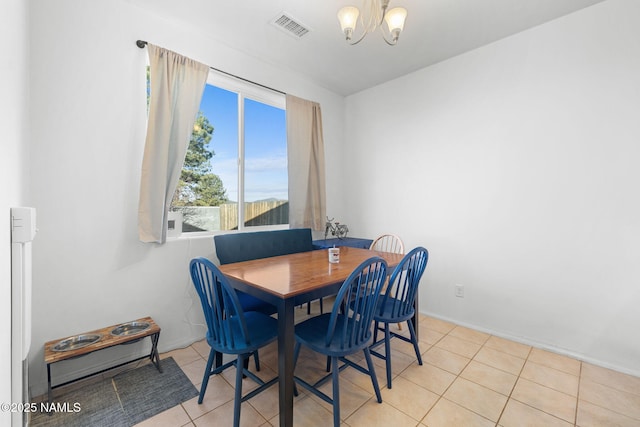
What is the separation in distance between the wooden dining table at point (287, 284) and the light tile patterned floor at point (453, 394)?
1.27 feet

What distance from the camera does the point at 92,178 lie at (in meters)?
1.99

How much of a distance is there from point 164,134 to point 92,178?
0.60m

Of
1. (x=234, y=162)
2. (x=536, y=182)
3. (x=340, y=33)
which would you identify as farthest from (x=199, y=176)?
(x=536, y=182)

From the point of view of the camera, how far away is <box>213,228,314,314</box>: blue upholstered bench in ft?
7.82

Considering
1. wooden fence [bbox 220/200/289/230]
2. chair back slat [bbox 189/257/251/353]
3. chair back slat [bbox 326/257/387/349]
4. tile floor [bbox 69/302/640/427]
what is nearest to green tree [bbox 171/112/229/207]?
wooden fence [bbox 220/200/289/230]

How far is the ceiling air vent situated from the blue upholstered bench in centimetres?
193

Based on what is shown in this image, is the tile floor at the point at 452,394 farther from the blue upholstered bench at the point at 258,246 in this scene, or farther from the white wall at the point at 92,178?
the white wall at the point at 92,178

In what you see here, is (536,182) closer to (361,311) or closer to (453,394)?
(453,394)

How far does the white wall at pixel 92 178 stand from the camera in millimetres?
1821

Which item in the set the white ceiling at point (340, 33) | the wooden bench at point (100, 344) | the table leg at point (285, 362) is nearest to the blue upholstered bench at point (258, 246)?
the wooden bench at point (100, 344)

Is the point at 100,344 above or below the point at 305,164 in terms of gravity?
below

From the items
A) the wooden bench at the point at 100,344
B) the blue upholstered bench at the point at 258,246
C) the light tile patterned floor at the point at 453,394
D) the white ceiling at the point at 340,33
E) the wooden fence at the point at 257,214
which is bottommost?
the light tile patterned floor at the point at 453,394

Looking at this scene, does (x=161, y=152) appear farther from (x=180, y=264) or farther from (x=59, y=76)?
(x=180, y=264)

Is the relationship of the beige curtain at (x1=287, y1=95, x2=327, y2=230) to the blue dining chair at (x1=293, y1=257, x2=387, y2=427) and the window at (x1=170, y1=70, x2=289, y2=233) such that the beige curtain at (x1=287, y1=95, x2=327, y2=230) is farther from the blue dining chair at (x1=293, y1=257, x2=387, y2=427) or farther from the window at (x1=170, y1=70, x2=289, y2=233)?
the blue dining chair at (x1=293, y1=257, x2=387, y2=427)
